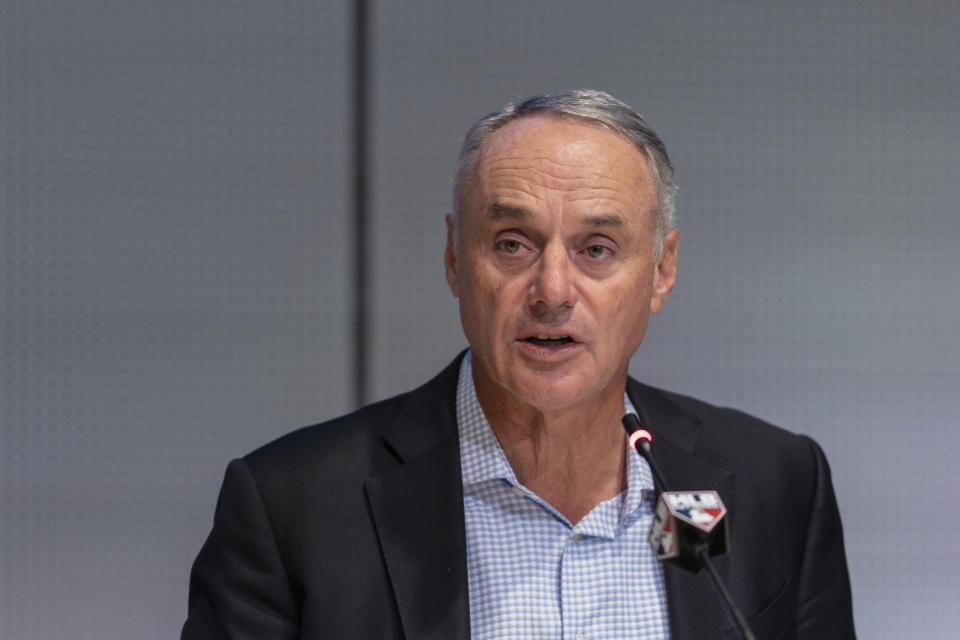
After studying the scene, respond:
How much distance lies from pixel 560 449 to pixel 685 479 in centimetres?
24

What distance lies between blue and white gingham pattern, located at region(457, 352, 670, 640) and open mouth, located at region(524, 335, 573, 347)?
0.23 m

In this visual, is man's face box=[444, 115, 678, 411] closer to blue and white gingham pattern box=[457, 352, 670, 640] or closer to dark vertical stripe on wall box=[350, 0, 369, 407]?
blue and white gingham pattern box=[457, 352, 670, 640]

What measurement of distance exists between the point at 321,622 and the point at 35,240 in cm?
149

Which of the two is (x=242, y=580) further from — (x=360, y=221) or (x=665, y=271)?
(x=360, y=221)

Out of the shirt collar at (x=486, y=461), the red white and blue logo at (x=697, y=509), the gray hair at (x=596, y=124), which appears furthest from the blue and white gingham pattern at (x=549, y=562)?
the red white and blue logo at (x=697, y=509)

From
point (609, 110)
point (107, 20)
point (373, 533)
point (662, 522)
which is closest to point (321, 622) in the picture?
point (373, 533)

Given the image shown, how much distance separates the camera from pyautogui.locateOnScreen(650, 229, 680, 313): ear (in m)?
1.75

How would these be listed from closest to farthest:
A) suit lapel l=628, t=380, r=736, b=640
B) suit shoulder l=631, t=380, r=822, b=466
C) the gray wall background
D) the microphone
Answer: the microphone < suit lapel l=628, t=380, r=736, b=640 < suit shoulder l=631, t=380, r=822, b=466 < the gray wall background

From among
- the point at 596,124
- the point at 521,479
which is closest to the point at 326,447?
the point at 521,479

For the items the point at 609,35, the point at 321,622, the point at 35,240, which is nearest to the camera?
the point at 321,622

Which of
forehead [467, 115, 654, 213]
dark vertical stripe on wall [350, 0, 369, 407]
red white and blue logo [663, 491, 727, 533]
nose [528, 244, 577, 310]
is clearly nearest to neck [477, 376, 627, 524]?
nose [528, 244, 577, 310]

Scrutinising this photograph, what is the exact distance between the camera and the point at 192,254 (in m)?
2.61

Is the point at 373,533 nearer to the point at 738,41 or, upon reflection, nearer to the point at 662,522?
the point at 662,522

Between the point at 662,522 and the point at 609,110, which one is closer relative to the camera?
the point at 662,522
